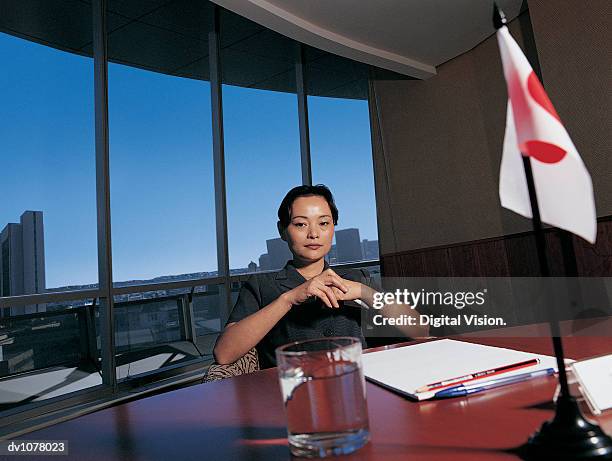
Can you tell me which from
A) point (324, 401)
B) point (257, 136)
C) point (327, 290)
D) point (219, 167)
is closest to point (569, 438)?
point (324, 401)

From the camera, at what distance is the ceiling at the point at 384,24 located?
3.73 meters

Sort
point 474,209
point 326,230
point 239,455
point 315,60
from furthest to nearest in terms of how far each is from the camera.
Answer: point 315,60, point 474,209, point 326,230, point 239,455

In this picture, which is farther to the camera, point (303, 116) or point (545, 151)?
point (303, 116)

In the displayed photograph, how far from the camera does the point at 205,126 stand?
4.34 m

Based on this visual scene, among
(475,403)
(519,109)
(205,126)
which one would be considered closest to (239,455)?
(475,403)

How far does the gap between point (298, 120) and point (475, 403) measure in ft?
15.1

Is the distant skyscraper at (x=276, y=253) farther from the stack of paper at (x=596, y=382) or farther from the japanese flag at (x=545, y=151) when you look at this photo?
the japanese flag at (x=545, y=151)

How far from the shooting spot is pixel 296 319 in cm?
140

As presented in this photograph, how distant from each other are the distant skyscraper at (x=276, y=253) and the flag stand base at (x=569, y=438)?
4285mm

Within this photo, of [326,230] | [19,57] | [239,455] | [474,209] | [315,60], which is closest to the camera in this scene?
[239,455]

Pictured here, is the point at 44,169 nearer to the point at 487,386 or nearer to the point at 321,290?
the point at 321,290

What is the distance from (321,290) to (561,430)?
802 mm

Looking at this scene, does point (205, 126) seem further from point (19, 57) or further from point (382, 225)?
point (382, 225)

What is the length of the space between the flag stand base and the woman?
Answer: 0.76m
